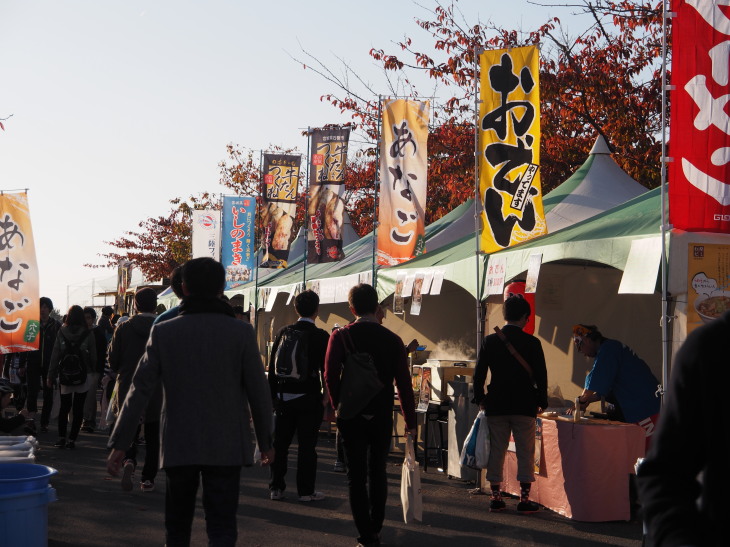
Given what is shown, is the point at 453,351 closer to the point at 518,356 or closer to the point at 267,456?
the point at 518,356

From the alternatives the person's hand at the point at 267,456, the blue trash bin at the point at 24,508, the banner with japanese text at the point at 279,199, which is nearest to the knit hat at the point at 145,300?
the blue trash bin at the point at 24,508

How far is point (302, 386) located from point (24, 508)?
→ 3.56 metres

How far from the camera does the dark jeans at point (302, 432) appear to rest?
27.0 ft

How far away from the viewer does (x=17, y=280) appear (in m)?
10.2

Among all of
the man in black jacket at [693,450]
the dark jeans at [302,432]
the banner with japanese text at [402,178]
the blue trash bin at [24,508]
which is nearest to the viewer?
the man in black jacket at [693,450]

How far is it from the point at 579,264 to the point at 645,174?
8.59 m

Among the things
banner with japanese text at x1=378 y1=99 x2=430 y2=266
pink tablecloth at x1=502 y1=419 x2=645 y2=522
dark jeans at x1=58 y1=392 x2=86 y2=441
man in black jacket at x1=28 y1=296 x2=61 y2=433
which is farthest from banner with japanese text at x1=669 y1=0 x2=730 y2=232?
man in black jacket at x1=28 y1=296 x2=61 y2=433

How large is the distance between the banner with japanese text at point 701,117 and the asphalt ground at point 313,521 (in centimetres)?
253

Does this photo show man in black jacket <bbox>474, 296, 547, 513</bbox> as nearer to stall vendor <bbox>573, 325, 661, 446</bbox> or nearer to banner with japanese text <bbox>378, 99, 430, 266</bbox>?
stall vendor <bbox>573, 325, 661, 446</bbox>

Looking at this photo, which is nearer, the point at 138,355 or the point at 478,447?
the point at 478,447

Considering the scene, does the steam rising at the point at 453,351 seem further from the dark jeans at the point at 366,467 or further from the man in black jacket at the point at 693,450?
the man in black jacket at the point at 693,450

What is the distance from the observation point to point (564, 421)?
25.2ft

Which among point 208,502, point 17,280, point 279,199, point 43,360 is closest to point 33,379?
point 43,360

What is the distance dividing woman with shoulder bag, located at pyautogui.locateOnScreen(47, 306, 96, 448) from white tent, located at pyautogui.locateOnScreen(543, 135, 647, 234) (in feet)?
19.0
